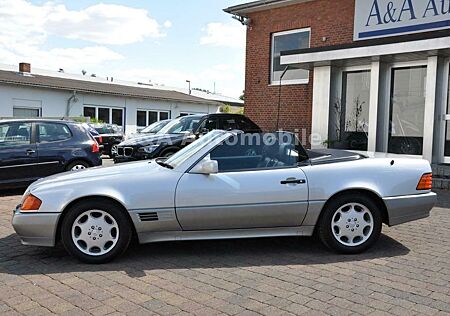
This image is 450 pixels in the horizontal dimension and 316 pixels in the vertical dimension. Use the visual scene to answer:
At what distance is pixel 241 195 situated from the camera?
192 inches

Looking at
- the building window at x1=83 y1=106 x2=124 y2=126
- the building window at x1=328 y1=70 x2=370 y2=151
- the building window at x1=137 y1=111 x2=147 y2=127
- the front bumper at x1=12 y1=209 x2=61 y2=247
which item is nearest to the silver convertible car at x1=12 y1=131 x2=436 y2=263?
the front bumper at x1=12 y1=209 x2=61 y2=247

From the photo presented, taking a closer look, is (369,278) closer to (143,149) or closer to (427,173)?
(427,173)

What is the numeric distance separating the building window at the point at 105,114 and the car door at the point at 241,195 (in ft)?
80.8

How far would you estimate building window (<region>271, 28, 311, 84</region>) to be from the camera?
51.4 feet

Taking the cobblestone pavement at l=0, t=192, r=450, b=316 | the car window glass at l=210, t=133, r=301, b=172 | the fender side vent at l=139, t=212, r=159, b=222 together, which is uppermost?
the car window glass at l=210, t=133, r=301, b=172

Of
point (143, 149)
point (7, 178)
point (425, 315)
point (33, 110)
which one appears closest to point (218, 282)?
point (425, 315)

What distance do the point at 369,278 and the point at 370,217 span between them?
3.20 ft

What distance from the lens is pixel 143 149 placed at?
10930 mm

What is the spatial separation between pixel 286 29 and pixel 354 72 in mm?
3437

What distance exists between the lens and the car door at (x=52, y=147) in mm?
9125

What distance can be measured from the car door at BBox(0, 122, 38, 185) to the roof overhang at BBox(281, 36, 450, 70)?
7857mm

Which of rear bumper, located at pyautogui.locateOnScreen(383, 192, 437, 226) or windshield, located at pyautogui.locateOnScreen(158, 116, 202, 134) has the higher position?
windshield, located at pyautogui.locateOnScreen(158, 116, 202, 134)

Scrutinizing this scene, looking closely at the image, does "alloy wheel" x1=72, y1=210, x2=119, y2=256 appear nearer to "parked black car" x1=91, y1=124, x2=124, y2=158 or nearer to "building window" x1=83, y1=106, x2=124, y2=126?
"parked black car" x1=91, y1=124, x2=124, y2=158

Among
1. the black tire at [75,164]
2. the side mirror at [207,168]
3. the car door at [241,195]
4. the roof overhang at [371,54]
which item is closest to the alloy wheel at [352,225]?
the car door at [241,195]
